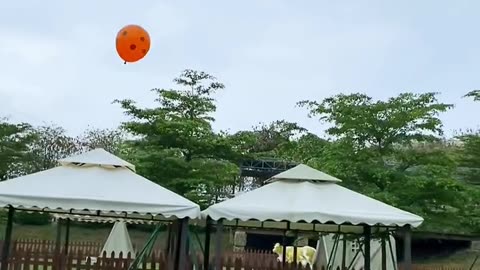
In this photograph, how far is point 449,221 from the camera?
1105cm

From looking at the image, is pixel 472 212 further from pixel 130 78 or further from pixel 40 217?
pixel 40 217

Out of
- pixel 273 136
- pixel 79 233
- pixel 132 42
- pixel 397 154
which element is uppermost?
pixel 273 136

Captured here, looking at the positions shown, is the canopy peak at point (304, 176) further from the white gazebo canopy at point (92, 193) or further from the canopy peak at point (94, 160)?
the canopy peak at point (94, 160)

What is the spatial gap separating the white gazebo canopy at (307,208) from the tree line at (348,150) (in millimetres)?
3813

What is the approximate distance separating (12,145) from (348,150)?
11459 millimetres

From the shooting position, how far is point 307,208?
21.5 feet

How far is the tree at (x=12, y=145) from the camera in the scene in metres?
18.0

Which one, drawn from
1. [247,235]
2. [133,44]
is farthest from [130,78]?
[133,44]

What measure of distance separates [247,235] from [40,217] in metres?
7.09

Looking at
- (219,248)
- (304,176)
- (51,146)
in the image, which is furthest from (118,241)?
(51,146)

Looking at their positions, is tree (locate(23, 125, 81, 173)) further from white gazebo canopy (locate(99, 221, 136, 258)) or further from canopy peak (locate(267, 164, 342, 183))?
canopy peak (locate(267, 164, 342, 183))

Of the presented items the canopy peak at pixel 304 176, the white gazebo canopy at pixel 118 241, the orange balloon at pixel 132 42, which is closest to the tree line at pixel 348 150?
the white gazebo canopy at pixel 118 241

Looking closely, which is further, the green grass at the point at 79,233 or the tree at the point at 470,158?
the green grass at the point at 79,233

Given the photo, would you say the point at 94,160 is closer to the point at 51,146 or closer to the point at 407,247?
the point at 407,247
